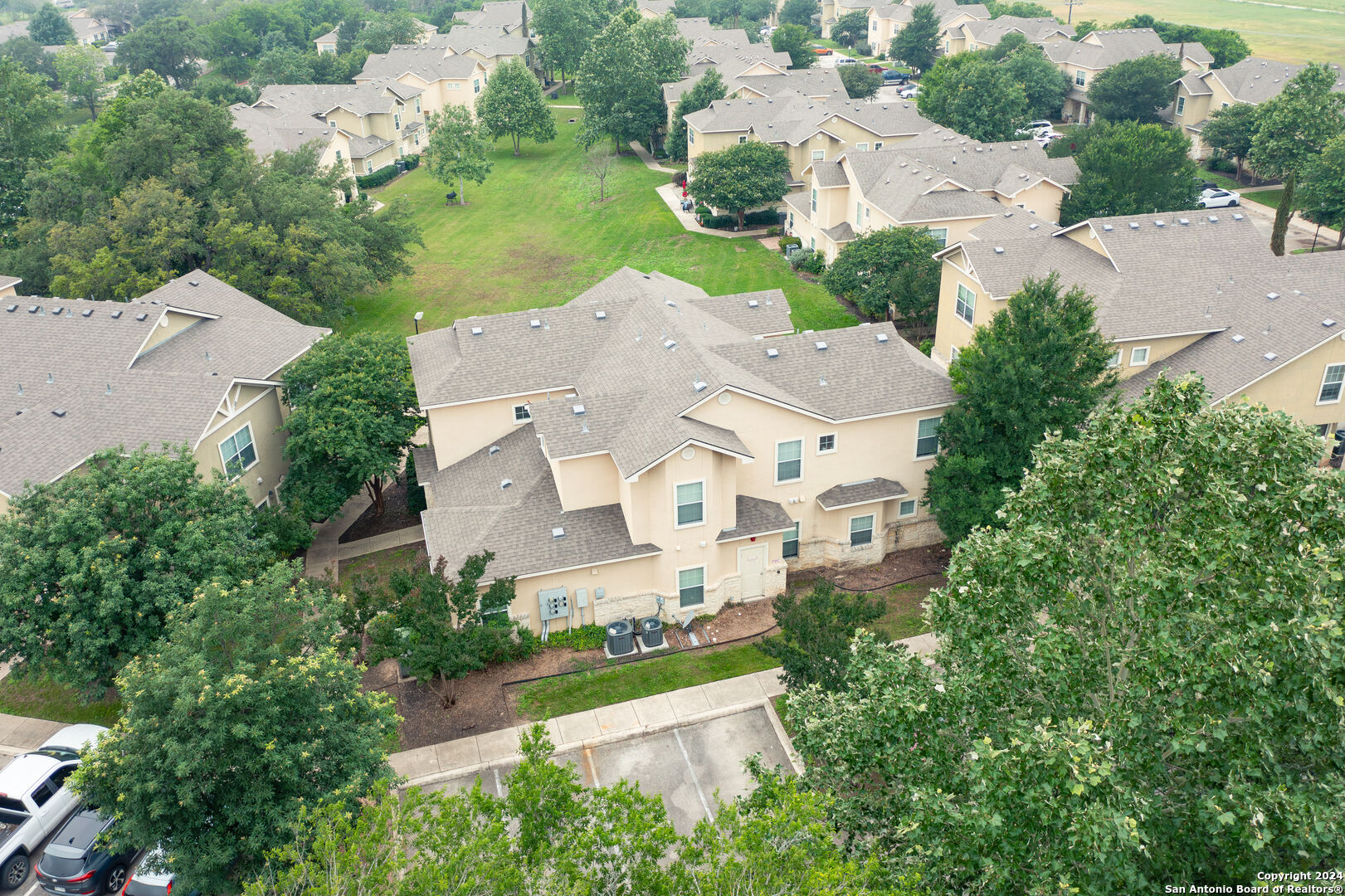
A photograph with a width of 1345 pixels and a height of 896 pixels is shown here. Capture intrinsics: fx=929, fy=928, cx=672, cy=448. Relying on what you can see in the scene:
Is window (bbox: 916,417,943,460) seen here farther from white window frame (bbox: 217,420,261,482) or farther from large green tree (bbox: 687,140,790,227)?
large green tree (bbox: 687,140,790,227)

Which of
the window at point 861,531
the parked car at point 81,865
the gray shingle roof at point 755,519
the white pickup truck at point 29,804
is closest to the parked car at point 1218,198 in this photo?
the window at point 861,531

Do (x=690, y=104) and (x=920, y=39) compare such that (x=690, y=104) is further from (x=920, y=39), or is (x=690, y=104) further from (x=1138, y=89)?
(x=920, y=39)

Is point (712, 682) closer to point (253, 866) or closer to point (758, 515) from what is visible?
Answer: point (758, 515)

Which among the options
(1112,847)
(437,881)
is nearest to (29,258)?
(437,881)

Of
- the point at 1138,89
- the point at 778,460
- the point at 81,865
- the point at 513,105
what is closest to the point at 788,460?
the point at 778,460

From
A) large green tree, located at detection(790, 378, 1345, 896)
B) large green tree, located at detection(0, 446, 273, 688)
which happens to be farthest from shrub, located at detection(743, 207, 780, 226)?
large green tree, located at detection(790, 378, 1345, 896)

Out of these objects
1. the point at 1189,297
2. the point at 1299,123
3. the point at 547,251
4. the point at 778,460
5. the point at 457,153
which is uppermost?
the point at 1299,123

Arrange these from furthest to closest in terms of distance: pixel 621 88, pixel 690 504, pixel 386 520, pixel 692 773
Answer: pixel 621 88, pixel 386 520, pixel 690 504, pixel 692 773
